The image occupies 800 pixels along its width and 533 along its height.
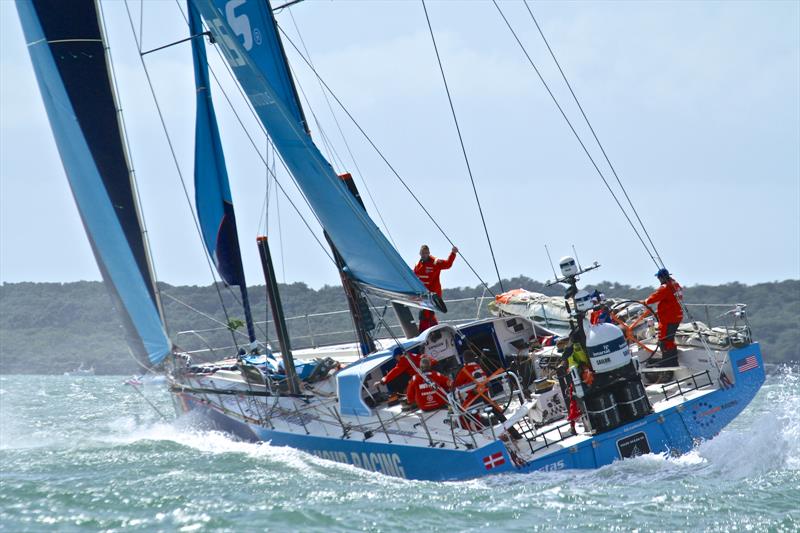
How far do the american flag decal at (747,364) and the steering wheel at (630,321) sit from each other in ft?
3.42

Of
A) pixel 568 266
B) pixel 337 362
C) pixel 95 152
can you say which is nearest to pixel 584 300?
pixel 568 266

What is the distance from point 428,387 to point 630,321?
329cm

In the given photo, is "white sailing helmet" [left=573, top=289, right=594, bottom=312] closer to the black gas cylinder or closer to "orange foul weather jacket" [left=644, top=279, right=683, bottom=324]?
the black gas cylinder

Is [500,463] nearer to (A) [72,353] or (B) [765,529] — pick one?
(B) [765,529]

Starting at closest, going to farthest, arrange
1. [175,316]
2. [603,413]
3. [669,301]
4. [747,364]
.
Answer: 1. [603,413]
2. [747,364]
3. [669,301]
4. [175,316]

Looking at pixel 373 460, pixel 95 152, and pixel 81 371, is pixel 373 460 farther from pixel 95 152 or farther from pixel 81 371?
pixel 81 371

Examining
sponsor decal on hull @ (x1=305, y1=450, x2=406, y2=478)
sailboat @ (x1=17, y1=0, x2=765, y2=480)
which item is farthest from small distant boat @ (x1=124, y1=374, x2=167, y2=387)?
sponsor decal on hull @ (x1=305, y1=450, x2=406, y2=478)

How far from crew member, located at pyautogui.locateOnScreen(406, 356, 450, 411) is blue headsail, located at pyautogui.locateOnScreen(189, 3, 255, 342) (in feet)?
16.3

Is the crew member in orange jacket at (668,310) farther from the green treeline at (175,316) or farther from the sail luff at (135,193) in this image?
the green treeline at (175,316)

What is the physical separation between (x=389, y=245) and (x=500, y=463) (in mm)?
3180

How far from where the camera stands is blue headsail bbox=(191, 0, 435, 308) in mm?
12961

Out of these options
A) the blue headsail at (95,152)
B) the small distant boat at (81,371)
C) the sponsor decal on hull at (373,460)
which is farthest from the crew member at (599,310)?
the small distant boat at (81,371)

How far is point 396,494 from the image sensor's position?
416 inches

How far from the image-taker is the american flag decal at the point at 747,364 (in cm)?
1213
